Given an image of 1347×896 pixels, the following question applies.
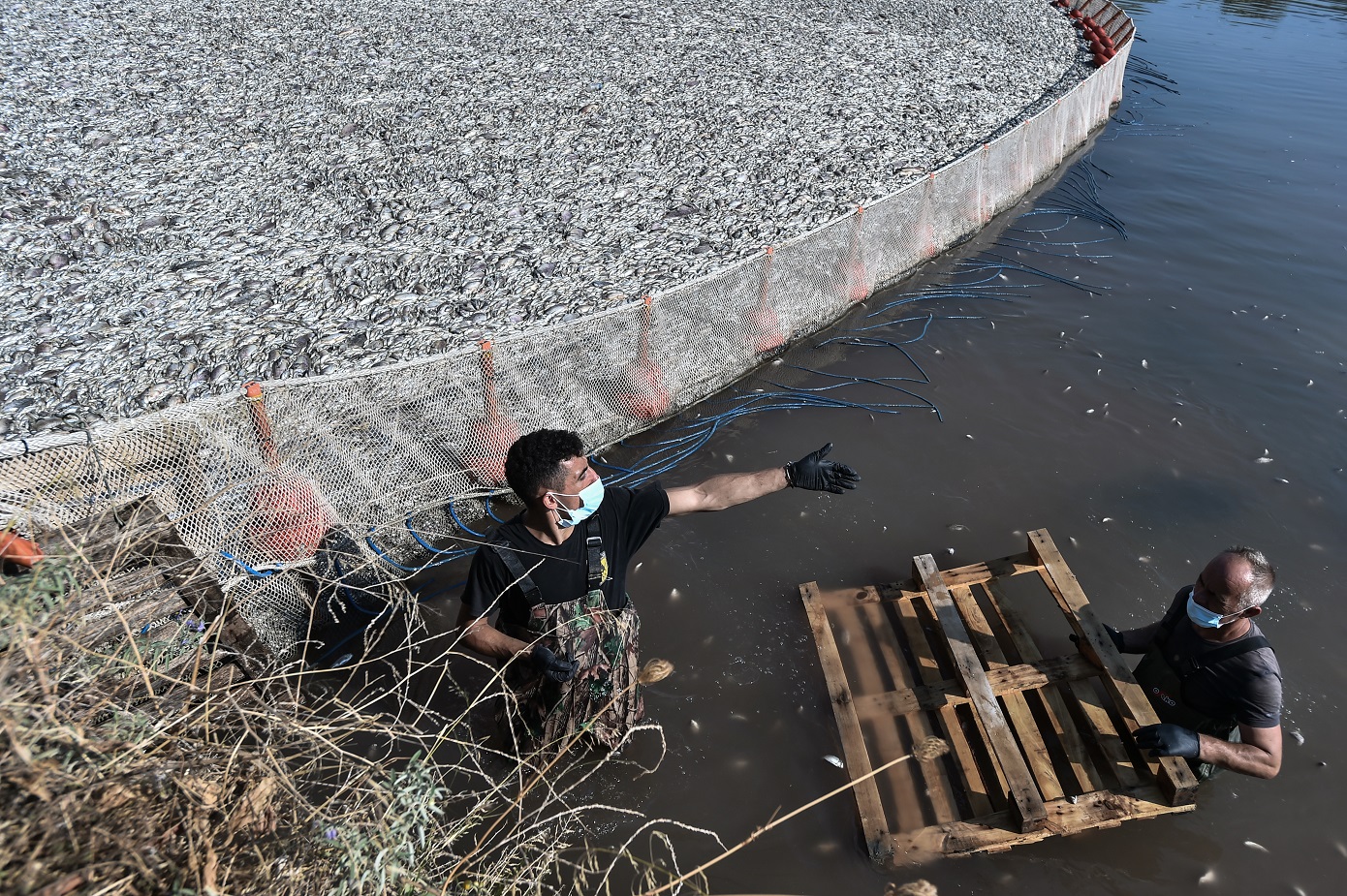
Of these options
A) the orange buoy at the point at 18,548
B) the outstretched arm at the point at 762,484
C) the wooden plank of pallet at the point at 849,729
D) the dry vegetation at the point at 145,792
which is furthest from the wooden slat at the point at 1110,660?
the orange buoy at the point at 18,548

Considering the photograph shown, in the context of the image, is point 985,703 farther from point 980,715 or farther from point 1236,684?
point 1236,684

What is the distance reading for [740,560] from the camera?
605 cm

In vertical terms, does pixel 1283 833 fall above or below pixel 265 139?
below

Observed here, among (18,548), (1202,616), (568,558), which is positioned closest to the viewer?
Answer: (18,548)

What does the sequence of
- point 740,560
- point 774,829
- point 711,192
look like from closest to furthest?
point 774,829
point 740,560
point 711,192

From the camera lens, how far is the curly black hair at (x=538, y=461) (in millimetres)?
3703

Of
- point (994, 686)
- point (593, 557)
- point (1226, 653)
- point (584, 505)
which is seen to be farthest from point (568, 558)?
point (1226, 653)

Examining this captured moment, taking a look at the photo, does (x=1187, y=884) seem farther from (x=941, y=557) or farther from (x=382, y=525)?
(x=382, y=525)

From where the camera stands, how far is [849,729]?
4555 mm

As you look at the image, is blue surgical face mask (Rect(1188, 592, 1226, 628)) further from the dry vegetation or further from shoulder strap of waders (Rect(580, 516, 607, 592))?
the dry vegetation

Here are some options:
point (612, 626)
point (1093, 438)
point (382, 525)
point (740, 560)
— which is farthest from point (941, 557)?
point (382, 525)

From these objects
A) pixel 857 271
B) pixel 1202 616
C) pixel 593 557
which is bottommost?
pixel 857 271

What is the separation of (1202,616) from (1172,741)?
60 cm

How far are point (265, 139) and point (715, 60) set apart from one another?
7549 millimetres
